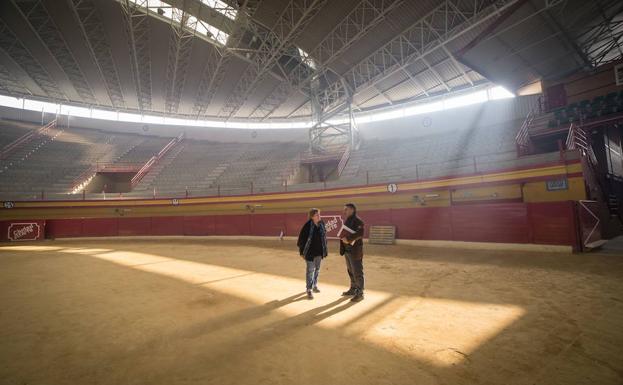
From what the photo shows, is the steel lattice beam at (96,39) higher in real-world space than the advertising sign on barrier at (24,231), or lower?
higher

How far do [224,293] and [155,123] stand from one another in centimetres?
3069

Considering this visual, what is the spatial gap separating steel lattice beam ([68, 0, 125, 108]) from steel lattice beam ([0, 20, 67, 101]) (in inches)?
161

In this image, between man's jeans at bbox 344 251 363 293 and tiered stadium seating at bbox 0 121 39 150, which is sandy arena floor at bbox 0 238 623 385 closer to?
man's jeans at bbox 344 251 363 293

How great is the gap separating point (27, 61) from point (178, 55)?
1210 cm

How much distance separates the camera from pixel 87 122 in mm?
27688

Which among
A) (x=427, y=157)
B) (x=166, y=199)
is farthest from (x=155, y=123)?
(x=427, y=157)

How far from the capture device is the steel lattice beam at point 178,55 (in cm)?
1600

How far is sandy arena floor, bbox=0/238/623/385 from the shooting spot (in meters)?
2.75

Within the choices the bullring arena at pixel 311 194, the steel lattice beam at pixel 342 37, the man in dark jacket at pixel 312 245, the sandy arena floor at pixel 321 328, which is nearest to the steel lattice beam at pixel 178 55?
the bullring arena at pixel 311 194

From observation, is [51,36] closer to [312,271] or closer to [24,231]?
[24,231]

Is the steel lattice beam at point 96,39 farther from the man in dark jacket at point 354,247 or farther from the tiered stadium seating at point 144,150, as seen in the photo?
the man in dark jacket at point 354,247

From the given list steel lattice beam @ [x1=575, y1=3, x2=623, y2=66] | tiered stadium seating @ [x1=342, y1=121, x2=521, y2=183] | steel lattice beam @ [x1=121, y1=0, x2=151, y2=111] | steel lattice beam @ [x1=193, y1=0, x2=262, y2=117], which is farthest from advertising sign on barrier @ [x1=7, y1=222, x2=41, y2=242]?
steel lattice beam @ [x1=575, y1=3, x2=623, y2=66]

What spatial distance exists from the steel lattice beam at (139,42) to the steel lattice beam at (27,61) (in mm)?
6364

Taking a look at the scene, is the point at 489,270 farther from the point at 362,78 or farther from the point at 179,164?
the point at 179,164
